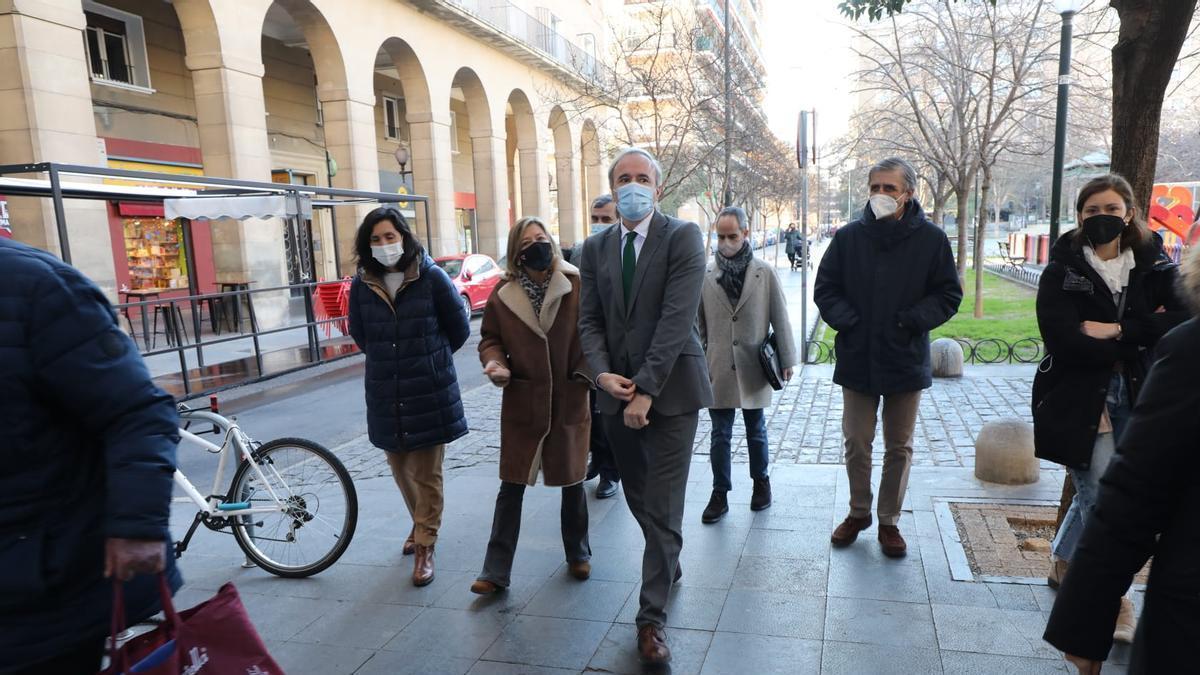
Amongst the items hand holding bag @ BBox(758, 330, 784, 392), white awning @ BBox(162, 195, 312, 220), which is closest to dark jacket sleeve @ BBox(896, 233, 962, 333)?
hand holding bag @ BBox(758, 330, 784, 392)

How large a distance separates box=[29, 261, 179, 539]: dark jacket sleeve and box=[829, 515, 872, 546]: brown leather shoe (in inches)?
143

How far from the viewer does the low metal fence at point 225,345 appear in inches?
410

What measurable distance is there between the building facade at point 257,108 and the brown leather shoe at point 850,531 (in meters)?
12.1

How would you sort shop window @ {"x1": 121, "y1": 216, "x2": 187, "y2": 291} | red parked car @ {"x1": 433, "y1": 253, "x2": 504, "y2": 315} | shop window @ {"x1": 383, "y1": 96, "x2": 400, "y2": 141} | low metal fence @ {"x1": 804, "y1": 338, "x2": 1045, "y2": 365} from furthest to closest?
shop window @ {"x1": 383, "y1": 96, "x2": 400, "y2": 141}
shop window @ {"x1": 121, "y1": 216, "x2": 187, "y2": 291}
red parked car @ {"x1": 433, "y1": 253, "x2": 504, "y2": 315}
low metal fence @ {"x1": 804, "y1": 338, "x2": 1045, "y2": 365}

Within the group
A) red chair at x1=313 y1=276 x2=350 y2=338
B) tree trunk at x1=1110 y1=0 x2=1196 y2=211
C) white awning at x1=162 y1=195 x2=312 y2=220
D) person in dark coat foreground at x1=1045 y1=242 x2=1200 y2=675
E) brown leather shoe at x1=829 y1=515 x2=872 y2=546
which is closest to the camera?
person in dark coat foreground at x1=1045 y1=242 x2=1200 y2=675

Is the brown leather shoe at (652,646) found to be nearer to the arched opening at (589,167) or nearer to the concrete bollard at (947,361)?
the concrete bollard at (947,361)

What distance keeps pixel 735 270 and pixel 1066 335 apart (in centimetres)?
232

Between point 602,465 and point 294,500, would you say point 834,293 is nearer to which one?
point 602,465

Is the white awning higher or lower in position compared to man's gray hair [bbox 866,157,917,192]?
higher

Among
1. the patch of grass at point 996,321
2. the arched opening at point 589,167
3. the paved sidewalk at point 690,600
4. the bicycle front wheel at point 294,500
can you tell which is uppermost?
the arched opening at point 589,167

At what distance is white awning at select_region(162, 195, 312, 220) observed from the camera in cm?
1259

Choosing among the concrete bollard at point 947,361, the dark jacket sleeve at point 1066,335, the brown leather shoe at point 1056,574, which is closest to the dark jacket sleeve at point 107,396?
the dark jacket sleeve at point 1066,335

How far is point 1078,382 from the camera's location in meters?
3.31

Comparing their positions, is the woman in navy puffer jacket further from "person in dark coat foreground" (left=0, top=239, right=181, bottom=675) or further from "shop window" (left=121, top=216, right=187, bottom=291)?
"shop window" (left=121, top=216, right=187, bottom=291)
